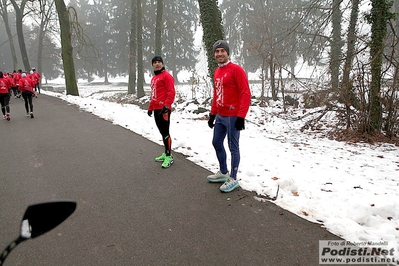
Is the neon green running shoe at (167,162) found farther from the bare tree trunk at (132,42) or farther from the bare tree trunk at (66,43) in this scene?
the bare tree trunk at (132,42)

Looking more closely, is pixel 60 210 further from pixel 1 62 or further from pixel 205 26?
pixel 1 62

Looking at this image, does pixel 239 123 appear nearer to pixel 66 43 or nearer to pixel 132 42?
pixel 66 43

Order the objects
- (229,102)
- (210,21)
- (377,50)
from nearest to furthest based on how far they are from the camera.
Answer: (229,102)
(377,50)
(210,21)

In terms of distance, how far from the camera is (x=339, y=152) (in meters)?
6.33

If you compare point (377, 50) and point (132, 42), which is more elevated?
point (132, 42)

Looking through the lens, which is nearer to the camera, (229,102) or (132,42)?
(229,102)

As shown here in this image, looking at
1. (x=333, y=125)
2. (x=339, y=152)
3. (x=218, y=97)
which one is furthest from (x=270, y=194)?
(x=333, y=125)

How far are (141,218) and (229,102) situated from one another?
2.02 meters

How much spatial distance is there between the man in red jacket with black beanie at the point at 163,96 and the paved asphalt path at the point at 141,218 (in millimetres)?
569

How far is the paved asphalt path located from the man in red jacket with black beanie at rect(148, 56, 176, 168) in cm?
57

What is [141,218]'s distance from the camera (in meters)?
3.29

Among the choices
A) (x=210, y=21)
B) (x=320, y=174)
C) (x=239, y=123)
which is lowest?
(x=320, y=174)

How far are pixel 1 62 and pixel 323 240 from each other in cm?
7276

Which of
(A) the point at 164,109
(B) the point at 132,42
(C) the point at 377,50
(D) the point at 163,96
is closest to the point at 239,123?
(A) the point at 164,109
